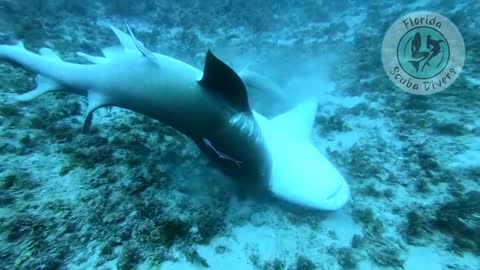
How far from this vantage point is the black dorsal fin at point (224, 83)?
2341mm

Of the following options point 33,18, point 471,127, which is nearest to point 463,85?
point 471,127

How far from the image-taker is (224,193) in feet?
11.1

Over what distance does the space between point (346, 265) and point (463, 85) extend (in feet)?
12.2

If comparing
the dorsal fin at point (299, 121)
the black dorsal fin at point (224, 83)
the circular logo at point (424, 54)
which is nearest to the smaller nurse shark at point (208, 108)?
the black dorsal fin at point (224, 83)

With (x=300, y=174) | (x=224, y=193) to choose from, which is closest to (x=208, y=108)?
(x=224, y=193)

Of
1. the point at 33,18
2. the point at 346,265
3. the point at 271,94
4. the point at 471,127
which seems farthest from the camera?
the point at 33,18

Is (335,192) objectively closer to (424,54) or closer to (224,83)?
(224,83)

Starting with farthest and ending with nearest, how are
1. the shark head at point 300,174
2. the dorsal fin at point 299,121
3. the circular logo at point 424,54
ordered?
the circular logo at point 424,54 < the dorsal fin at point 299,121 < the shark head at point 300,174

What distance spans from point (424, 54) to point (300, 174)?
14.1 ft

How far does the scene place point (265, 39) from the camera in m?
7.67

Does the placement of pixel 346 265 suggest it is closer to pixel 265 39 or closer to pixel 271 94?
pixel 271 94

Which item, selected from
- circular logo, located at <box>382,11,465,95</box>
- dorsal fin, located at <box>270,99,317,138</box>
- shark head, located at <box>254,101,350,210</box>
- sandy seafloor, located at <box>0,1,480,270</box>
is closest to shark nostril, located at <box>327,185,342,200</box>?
shark head, located at <box>254,101,350,210</box>

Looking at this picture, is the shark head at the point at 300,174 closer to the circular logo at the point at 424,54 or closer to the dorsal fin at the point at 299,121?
the dorsal fin at the point at 299,121

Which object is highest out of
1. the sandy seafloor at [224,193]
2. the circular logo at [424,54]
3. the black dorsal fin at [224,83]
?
the circular logo at [424,54]
